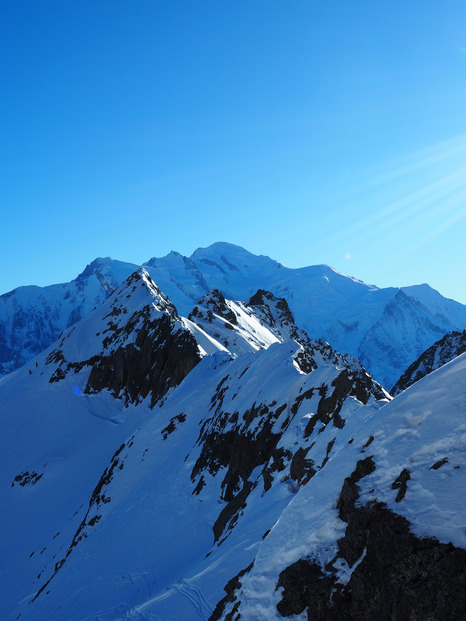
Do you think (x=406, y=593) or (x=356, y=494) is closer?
(x=406, y=593)

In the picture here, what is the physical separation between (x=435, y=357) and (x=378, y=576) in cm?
10981

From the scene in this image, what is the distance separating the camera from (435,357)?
360ft

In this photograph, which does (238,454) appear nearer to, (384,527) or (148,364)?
(384,527)

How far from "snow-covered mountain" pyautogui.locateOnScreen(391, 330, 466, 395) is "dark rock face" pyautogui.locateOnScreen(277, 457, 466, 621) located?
98.7m

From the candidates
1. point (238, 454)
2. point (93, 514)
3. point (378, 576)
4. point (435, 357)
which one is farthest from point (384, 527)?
point (435, 357)

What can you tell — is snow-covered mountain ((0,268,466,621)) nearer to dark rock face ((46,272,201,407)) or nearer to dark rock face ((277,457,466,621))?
dark rock face ((277,457,466,621))

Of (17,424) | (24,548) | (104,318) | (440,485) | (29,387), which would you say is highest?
(104,318)

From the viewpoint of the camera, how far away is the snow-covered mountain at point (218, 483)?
33.4 feet

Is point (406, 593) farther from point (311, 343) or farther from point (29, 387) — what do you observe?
point (311, 343)

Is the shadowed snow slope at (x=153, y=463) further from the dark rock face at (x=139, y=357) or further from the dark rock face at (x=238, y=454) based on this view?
the dark rock face at (x=139, y=357)

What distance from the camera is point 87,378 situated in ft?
258

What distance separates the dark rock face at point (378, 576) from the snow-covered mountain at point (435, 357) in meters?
98.7

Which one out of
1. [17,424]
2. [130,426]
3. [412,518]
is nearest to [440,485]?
[412,518]

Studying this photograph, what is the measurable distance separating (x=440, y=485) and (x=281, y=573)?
493 cm
